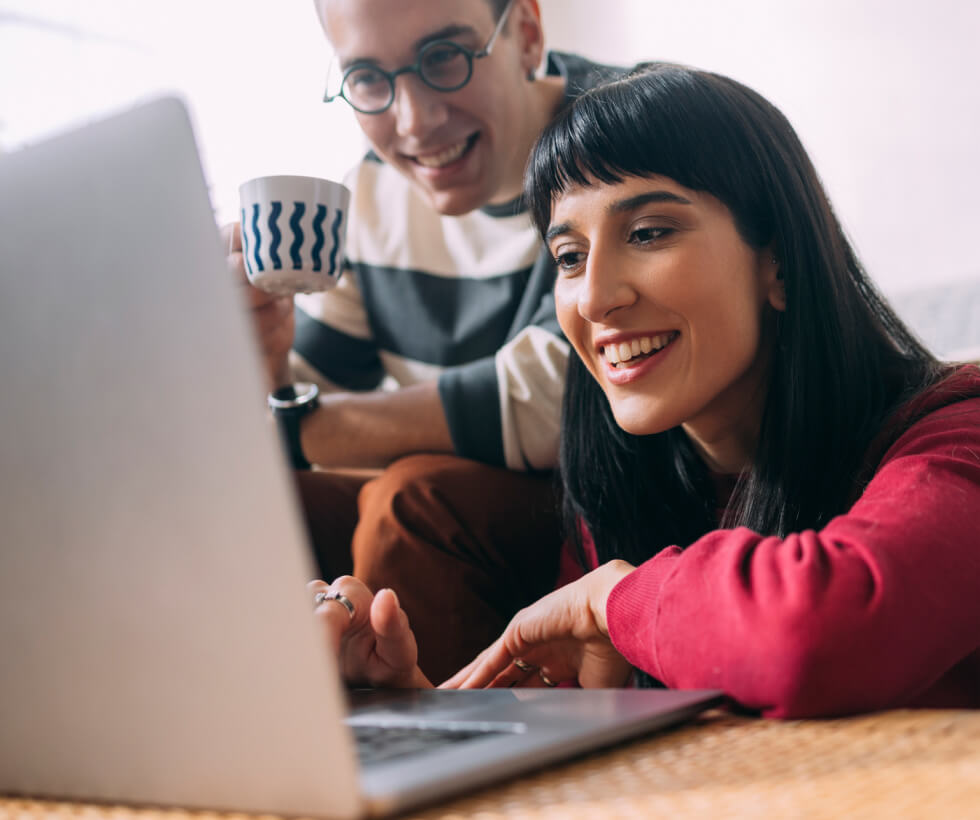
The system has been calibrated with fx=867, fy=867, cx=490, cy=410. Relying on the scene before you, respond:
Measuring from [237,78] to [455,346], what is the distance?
1.91 meters

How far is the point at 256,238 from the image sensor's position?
100cm

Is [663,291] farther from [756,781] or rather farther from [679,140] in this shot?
[756,781]

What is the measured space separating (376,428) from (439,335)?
0.28m

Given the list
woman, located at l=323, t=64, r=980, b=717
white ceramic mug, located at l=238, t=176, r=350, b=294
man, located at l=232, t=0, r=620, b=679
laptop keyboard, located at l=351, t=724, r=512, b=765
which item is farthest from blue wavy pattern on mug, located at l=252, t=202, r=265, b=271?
laptop keyboard, located at l=351, t=724, r=512, b=765

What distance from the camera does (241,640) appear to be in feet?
1.07

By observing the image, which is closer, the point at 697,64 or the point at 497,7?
the point at 497,7

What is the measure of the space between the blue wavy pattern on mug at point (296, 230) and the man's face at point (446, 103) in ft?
1.63

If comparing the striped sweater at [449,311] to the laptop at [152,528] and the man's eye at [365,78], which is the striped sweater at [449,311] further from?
the laptop at [152,528]

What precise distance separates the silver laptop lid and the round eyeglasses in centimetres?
111

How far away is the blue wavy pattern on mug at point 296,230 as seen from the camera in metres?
1.00

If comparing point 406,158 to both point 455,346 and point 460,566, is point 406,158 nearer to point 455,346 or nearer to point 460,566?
point 455,346

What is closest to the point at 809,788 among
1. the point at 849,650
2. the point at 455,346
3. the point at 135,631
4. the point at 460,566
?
the point at 849,650

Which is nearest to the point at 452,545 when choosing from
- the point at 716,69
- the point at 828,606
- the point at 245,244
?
the point at 245,244

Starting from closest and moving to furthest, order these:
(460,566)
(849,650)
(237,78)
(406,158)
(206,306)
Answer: (206,306) → (849,650) → (460,566) → (406,158) → (237,78)
